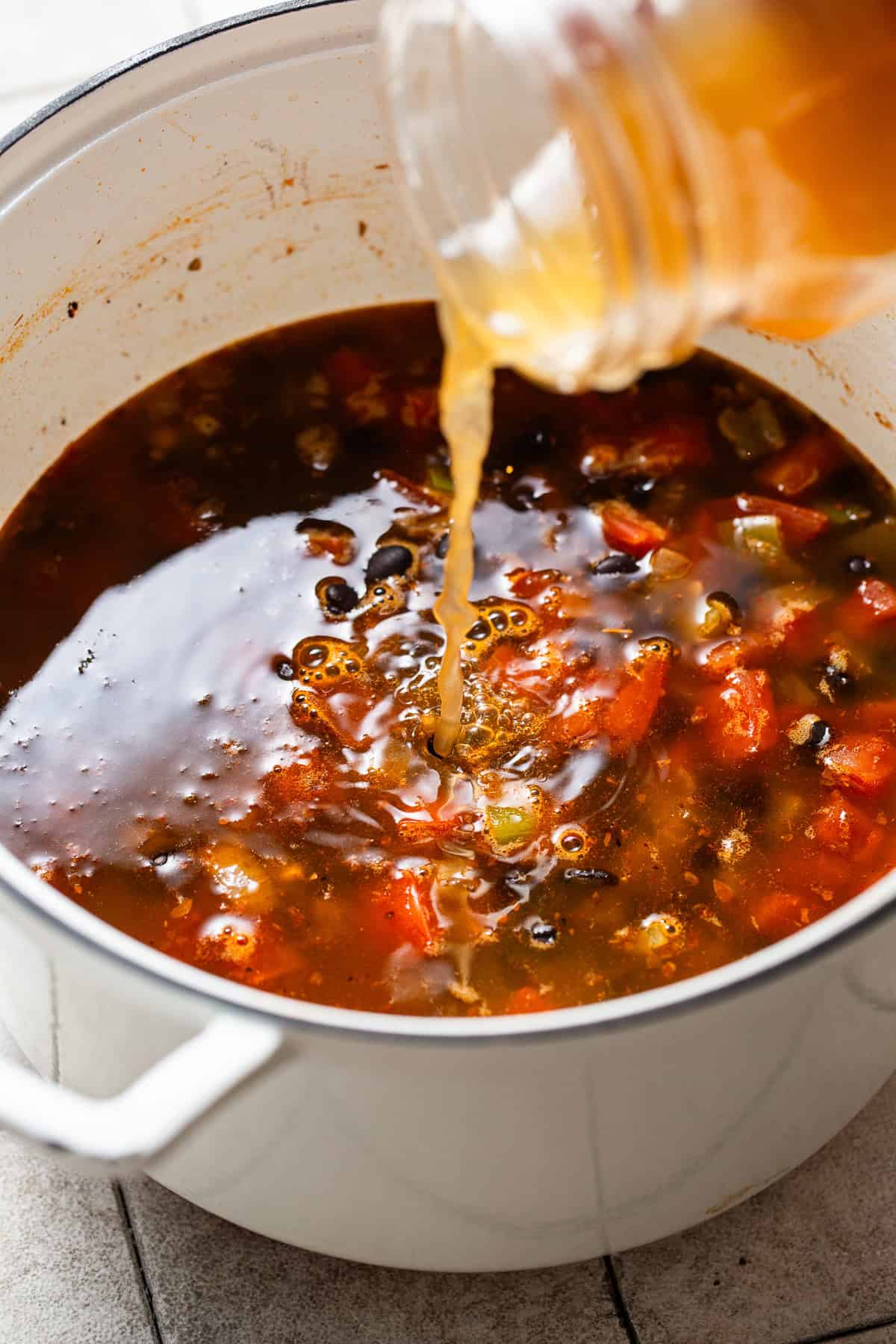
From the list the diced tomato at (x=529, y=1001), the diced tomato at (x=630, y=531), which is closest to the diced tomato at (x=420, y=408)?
the diced tomato at (x=630, y=531)

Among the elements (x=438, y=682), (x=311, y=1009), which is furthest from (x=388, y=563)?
(x=311, y=1009)

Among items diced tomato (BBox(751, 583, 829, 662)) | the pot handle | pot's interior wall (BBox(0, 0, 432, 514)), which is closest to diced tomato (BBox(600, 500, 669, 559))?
diced tomato (BBox(751, 583, 829, 662))

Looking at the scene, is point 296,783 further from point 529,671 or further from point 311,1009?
point 311,1009

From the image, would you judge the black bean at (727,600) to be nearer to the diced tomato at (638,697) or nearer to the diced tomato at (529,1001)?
the diced tomato at (638,697)

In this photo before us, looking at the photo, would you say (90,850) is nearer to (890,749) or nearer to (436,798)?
(436,798)

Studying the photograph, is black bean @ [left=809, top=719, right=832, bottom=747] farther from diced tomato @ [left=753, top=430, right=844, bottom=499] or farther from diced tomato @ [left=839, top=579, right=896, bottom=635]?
diced tomato @ [left=753, top=430, right=844, bottom=499]

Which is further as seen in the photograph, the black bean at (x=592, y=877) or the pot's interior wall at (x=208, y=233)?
the pot's interior wall at (x=208, y=233)

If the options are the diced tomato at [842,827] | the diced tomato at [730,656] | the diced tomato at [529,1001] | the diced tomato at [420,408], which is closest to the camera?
the diced tomato at [529,1001]
